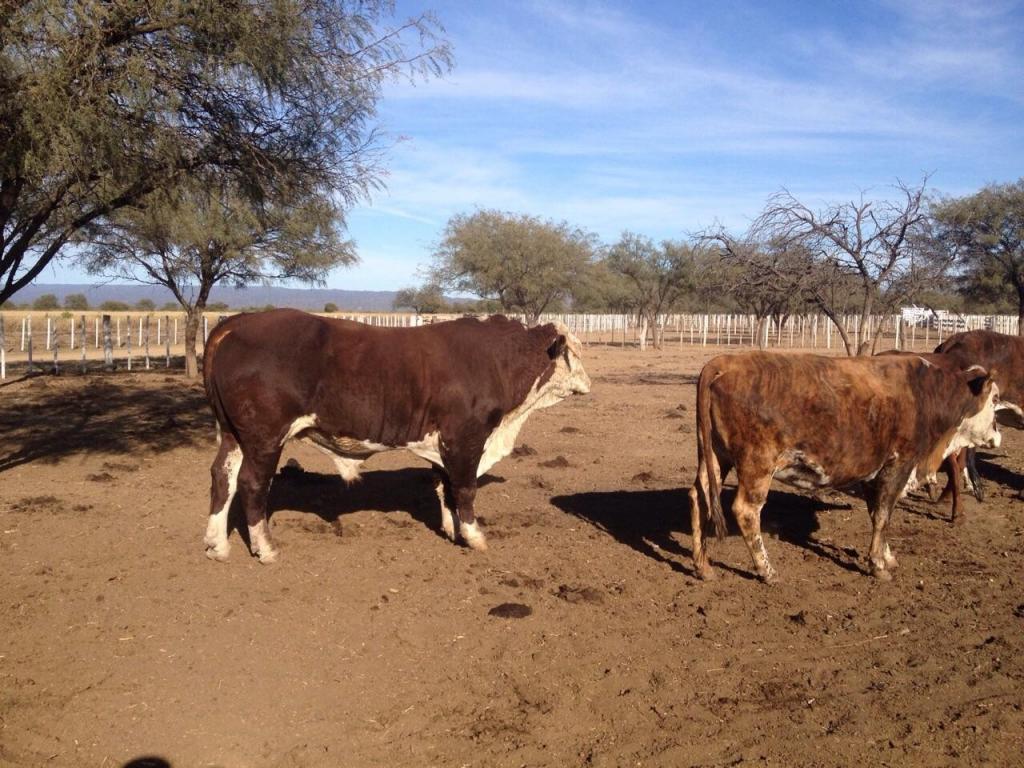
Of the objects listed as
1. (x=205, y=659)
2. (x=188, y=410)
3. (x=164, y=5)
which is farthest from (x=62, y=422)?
(x=205, y=659)

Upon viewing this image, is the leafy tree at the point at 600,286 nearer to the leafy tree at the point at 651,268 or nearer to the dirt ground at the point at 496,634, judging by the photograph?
the leafy tree at the point at 651,268

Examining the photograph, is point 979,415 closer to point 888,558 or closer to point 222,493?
point 888,558

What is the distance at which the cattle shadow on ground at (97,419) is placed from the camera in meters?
11.2

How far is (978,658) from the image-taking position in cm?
502

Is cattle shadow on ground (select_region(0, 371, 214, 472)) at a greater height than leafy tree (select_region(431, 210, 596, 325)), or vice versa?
leafy tree (select_region(431, 210, 596, 325))

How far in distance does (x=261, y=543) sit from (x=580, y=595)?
8.14 ft

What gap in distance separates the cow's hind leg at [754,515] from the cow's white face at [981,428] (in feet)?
7.19

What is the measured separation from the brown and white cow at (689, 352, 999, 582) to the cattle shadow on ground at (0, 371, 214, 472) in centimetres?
783

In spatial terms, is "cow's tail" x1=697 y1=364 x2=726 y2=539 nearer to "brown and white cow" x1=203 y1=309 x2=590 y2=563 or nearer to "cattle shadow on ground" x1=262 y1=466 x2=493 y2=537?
"brown and white cow" x1=203 y1=309 x2=590 y2=563

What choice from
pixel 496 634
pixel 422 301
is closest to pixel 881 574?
pixel 496 634

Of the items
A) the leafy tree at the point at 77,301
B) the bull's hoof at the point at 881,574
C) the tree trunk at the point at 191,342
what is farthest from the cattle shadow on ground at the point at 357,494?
the leafy tree at the point at 77,301

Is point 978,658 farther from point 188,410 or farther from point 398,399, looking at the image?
point 188,410

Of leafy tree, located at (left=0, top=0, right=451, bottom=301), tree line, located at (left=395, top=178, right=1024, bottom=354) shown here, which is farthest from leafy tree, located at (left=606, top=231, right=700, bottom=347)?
leafy tree, located at (left=0, top=0, right=451, bottom=301)

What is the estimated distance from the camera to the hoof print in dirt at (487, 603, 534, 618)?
5770 mm
